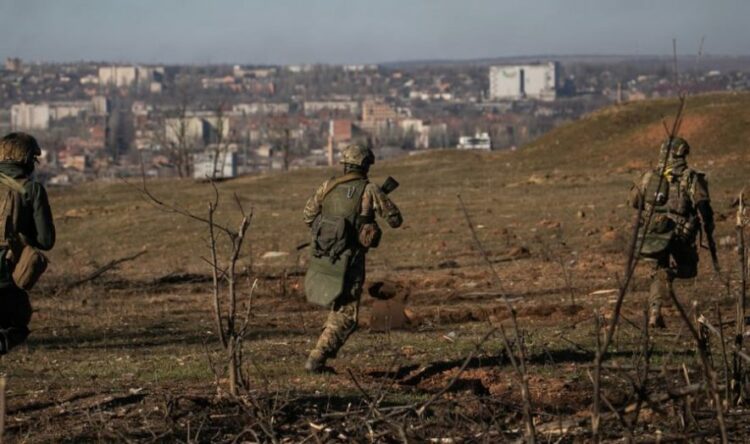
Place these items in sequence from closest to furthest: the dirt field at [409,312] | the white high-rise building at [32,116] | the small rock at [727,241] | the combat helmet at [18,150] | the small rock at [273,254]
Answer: the dirt field at [409,312] < the combat helmet at [18,150] < the small rock at [727,241] < the small rock at [273,254] < the white high-rise building at [32,116]

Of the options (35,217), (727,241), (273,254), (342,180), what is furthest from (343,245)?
(273,254)

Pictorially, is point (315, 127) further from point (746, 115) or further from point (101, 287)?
point (101, 287)

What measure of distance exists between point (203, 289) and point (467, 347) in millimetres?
6962

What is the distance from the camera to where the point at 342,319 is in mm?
9570

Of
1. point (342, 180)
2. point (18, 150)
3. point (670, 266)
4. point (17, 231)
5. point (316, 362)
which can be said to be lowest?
point (316, 362)

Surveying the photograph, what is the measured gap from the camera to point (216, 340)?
40.5ft

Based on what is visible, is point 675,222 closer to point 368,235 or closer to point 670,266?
point 670,266

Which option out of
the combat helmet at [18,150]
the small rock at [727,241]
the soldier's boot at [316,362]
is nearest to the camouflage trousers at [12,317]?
the combat helmet at [18,150]

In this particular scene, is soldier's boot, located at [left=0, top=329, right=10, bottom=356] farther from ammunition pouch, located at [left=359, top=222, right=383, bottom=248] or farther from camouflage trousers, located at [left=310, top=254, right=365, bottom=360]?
ammunition pouch, located at [left=359, top=222, right=383, bottom=248]

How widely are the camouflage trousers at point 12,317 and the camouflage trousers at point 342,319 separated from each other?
2.19 metres

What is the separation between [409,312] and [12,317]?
6.37 m

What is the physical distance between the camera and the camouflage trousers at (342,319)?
31.3 feet

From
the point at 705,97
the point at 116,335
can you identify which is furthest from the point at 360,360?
the point at 705,97

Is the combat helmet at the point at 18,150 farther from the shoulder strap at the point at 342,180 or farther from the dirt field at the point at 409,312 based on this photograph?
the shoulder strap at the point at 342,180
